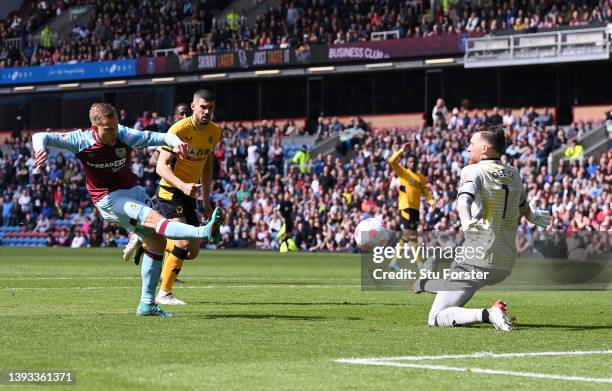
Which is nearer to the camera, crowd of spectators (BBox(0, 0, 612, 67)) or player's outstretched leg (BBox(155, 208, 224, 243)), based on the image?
player's outstretched leg (BBox(155, 208, 224, 243))

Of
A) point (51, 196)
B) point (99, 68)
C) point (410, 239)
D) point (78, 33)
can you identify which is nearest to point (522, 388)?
point (410, 239)

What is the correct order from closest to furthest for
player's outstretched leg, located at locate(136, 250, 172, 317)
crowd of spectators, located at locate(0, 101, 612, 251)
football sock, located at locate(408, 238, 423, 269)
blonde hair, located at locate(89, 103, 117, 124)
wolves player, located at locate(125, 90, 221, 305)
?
blonde hair, located at locate(89, 103, 117, 124) < player's outstretched leg, located at locate(136, 250, 172, 317) < wolves player, located at locate(125, 90, 221, 305) < football sock, located at locate(408, 238, 423, 269) < crowd of spectators, located at locate(0, 101, 612, 251)

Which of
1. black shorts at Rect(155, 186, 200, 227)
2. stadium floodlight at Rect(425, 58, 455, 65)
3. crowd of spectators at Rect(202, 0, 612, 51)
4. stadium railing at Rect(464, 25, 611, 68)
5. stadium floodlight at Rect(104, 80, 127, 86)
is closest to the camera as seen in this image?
black shorts at Rect(155, 186, 200, 227)

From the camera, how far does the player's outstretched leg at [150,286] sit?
40.4 ft

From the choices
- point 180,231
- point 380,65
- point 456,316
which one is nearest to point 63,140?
point 180,231

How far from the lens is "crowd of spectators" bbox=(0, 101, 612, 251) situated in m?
34.4

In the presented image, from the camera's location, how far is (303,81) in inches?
2116

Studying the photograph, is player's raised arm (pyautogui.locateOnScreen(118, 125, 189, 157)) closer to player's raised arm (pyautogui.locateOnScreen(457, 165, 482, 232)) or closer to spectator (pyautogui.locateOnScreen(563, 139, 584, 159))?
player's raised arm (pyautogui.locateOnScreen(457, 165, 482, 232))

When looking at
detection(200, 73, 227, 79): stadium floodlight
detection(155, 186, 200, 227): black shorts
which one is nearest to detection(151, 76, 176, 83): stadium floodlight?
detection(200, 73, 227, 79): stadium floodlight

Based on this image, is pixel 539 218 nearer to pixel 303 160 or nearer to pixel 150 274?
pixel 150 274

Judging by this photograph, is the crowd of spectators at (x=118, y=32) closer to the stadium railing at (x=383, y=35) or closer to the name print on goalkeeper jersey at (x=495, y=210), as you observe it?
the stadium railing at (x=383, y=35)

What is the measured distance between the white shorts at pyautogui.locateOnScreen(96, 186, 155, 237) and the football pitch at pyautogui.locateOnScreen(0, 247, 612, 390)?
946mm

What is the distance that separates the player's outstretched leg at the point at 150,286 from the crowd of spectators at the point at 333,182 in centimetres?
1965

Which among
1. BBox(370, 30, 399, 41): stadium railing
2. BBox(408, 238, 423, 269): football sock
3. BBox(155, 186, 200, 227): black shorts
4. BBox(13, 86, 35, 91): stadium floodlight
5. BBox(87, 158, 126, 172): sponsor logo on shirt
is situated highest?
BBox(370, 30, 399, 41): stadium railing
